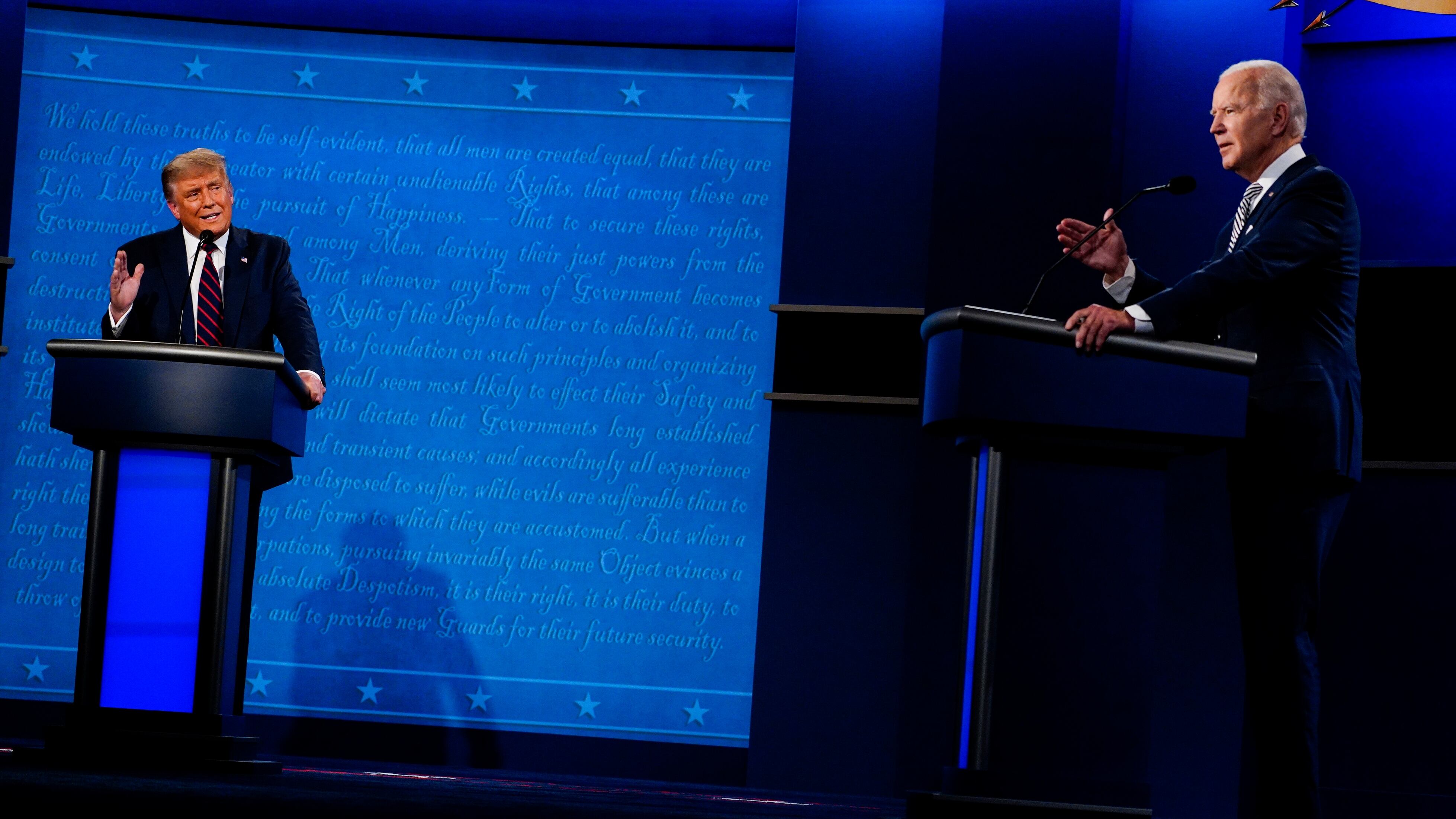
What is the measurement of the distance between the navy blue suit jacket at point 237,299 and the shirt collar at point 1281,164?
7.03ft

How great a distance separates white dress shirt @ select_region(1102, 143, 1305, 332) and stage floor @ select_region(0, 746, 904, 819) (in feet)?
3.68

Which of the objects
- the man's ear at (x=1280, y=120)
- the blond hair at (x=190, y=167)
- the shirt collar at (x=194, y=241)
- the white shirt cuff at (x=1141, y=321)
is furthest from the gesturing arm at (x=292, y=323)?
the man's ear at (x=1280, y=120)

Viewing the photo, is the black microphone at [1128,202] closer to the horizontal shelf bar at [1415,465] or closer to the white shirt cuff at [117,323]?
the horizontal shelf bar at [1415,465]

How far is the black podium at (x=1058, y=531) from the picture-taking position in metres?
2.32

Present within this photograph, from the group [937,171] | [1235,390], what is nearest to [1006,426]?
[1235,390]

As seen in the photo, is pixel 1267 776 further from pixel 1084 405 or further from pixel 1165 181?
pixel 1165 181

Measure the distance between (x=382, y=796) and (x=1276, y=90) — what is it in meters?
2.08

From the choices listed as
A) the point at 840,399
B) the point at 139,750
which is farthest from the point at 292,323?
the point at 840,399

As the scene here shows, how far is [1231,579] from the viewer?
13.0 feet

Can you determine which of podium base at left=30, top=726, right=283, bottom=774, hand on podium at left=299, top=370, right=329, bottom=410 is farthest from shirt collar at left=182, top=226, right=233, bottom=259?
podium base at left=30, top=726, right=283, bottom=774

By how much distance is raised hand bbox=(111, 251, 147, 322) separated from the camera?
10.2 feet

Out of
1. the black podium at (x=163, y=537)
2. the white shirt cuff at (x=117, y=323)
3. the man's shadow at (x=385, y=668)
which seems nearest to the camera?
the black podium at (x=163, y=537)

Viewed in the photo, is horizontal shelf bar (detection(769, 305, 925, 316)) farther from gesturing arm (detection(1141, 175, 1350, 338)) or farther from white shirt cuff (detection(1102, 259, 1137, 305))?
gesturing arm (detection(1141, 175, 1350, 338))

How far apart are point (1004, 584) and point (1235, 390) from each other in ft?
1.70
